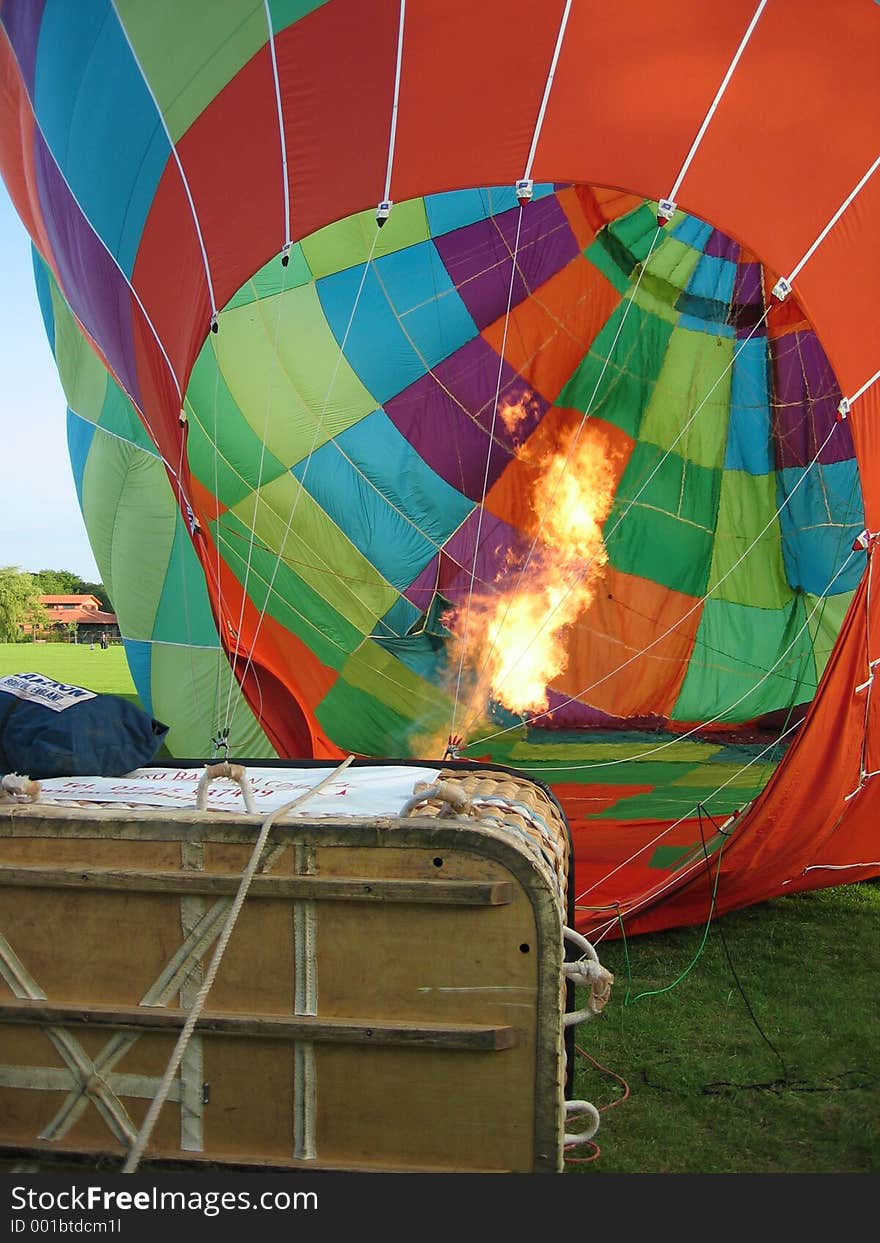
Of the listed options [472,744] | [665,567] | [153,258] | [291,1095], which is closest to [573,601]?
[665,567]

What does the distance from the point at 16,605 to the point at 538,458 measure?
139 ft

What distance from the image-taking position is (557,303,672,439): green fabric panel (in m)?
6.28

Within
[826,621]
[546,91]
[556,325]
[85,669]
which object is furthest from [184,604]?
[85,669]

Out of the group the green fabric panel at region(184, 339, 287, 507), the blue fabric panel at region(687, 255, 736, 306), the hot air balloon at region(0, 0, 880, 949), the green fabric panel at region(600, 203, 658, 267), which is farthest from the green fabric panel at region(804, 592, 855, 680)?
the green fabric panel at region(184, 339, 287, 507)

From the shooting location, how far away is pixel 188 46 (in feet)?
10.8

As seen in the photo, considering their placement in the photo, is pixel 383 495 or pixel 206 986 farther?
pixel 383 495

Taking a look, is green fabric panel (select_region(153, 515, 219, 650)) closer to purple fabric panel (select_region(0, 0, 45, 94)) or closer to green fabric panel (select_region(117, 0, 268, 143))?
purple fabric panel (select_region(0, 0, 45, 94))

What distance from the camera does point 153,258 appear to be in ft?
11.6

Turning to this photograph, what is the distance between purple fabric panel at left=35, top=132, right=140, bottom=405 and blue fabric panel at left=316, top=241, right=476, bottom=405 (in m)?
1.54

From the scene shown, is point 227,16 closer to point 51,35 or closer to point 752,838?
point 51,35

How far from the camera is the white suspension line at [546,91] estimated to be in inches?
125

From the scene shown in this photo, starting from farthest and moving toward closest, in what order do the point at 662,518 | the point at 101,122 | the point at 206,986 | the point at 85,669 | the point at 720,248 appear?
1. the point at 85,669
2. the point at 662,518
3. the point at 720,248
4. the point at 101,122
5. the point at 206,986

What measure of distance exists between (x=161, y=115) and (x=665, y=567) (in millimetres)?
4421

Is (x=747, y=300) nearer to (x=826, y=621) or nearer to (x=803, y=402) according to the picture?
(x=803, y=402)
